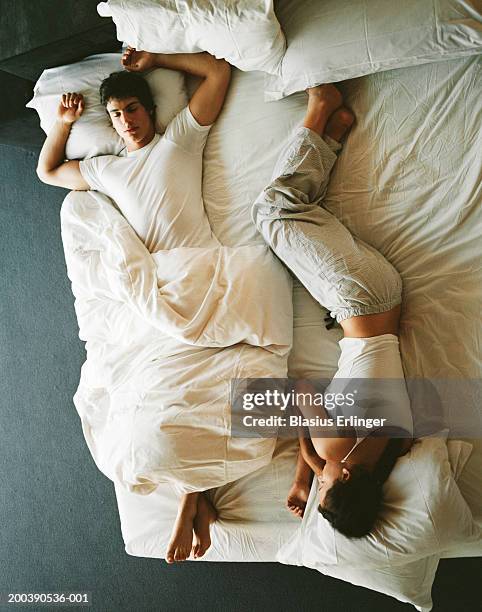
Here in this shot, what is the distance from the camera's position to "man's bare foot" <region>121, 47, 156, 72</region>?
5.00 feet

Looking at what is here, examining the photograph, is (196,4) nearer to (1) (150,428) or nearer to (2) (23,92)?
(2) (23,92)

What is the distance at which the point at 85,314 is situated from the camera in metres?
1.62

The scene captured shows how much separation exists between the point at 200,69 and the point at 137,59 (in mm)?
183

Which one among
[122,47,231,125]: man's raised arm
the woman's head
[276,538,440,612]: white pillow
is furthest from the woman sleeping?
[122,47,231,125]: man's raised arm

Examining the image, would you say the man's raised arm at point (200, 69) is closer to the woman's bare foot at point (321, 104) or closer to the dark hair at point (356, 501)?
the woman's bare foot at point (321, 104)

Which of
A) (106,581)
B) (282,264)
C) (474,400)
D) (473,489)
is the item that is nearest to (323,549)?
(473,489)

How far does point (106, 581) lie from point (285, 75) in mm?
1753

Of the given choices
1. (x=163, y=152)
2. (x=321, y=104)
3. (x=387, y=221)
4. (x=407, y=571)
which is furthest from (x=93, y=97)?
(x=407, y=571)

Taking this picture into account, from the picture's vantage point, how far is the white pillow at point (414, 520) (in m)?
1.10

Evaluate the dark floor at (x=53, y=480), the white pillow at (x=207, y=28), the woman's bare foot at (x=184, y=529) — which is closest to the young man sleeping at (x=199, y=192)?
the woman's bare foot at (x=184, y=529)

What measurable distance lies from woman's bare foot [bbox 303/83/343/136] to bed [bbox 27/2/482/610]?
0.19 feet

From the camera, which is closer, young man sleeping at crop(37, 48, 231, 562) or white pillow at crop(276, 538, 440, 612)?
white pillow at crop(276, 538, 440, 612)

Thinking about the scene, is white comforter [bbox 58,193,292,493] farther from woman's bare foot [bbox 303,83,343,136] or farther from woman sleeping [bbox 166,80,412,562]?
woman's bare foot [bbox 303,83,343,136]

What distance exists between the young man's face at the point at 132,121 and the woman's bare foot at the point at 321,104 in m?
0.47
